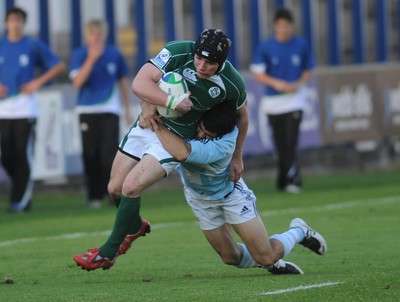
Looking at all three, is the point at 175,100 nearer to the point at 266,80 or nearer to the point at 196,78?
the point at 196,78

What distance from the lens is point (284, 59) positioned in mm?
18516

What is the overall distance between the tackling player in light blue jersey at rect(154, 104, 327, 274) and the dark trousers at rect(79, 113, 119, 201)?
7.56 meters

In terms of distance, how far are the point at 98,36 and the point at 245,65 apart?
10.8 meters

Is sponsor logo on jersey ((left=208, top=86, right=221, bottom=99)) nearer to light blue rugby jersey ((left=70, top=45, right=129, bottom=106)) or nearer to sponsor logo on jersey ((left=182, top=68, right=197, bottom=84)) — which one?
sponsor logo on jersey ((left=182, top=68, right=197, bottom=84))

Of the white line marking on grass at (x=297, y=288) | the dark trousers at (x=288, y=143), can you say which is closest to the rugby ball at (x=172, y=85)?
the white line marking on grass at (x=297, y=288)

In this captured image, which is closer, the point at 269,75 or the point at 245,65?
the point at 269,75

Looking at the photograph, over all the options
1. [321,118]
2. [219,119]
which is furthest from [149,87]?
[321,118]

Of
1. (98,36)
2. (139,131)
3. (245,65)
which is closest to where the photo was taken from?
(139,131)

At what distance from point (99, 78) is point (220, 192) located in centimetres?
790

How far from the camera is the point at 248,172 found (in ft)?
71.7

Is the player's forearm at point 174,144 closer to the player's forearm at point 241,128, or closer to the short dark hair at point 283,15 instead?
the player's forearm at point 241,128

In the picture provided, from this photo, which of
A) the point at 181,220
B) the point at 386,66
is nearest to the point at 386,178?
the point at 386,66

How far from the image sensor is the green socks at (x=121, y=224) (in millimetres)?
8953

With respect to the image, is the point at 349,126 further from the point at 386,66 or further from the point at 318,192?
the point at 318,192
